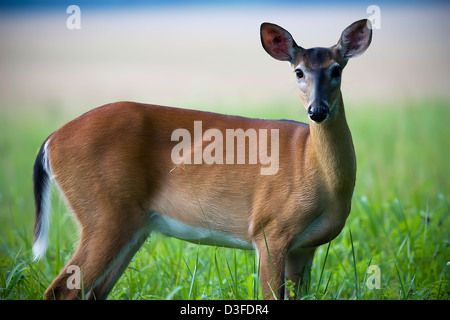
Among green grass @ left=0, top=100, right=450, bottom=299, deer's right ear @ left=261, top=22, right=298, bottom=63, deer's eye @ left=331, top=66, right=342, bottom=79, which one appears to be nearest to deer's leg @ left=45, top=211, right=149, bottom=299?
green grass @ left=0, top=100, right=450, bottom=299

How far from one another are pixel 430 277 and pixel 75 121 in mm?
2352

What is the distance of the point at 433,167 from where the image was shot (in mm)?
6383

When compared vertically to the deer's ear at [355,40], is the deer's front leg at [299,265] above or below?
below

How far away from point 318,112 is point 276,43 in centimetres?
55

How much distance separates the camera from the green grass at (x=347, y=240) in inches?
141

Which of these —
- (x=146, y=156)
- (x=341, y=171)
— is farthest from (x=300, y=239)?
(x=146, y=156)

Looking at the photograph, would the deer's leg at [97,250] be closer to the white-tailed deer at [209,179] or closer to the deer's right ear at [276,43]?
the white-tailed deer at [209,179]

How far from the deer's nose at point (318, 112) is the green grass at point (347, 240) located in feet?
2.50

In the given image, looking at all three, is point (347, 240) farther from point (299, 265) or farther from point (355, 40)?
point (355, 40)

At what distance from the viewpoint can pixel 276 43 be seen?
127 inches

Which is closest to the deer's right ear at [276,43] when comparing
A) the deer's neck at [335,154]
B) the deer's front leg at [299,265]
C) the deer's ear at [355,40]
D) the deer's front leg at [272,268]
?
the deer's ear at [355,40]

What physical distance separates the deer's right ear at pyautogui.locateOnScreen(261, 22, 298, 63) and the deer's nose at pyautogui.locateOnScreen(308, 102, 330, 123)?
0.43 m

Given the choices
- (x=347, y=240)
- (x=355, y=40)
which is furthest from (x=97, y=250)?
(x=347, y=240)
